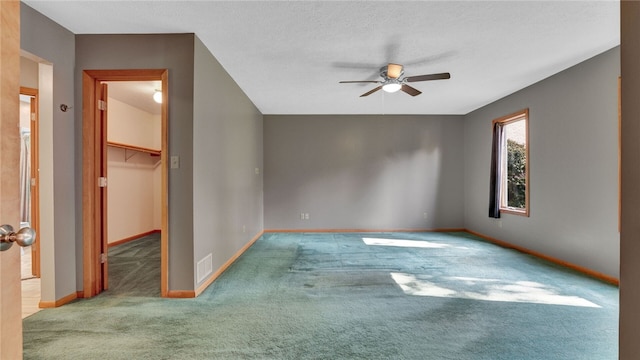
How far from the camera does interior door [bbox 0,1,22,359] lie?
29.8 inches

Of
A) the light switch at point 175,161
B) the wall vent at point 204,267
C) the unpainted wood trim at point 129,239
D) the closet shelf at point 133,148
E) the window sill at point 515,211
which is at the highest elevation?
the closet shelf at point 133,148

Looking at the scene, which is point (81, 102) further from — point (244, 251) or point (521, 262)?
point (521, 262)

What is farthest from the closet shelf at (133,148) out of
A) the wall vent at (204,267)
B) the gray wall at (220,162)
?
the wall vent at (204,267)

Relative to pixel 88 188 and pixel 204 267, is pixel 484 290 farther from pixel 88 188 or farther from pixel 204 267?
pixel 88 188

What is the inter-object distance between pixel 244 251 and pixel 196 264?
176cm

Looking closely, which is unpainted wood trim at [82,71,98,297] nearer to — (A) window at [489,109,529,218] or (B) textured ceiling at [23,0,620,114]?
(B) textured ceiling at [23,0,620,114]

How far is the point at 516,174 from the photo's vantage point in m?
4.93

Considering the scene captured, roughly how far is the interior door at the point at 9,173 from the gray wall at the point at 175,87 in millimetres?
1965

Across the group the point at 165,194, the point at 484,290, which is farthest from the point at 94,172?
the point at 484,290

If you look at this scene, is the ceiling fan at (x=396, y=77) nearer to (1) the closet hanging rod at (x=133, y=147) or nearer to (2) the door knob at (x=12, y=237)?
(2) the door knob at (x=12, y=237)

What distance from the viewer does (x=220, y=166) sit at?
11.6ft

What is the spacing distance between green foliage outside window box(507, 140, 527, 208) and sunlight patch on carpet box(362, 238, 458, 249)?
1.39 m

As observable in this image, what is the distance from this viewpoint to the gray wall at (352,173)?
6.25 m

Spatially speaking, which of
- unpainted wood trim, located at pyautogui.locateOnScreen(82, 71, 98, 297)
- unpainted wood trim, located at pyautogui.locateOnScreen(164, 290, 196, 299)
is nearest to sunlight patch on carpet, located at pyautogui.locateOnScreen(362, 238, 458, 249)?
unpainted wood trim, located at pyautogui.locateOnScreen(164, 290, 196, 299)
